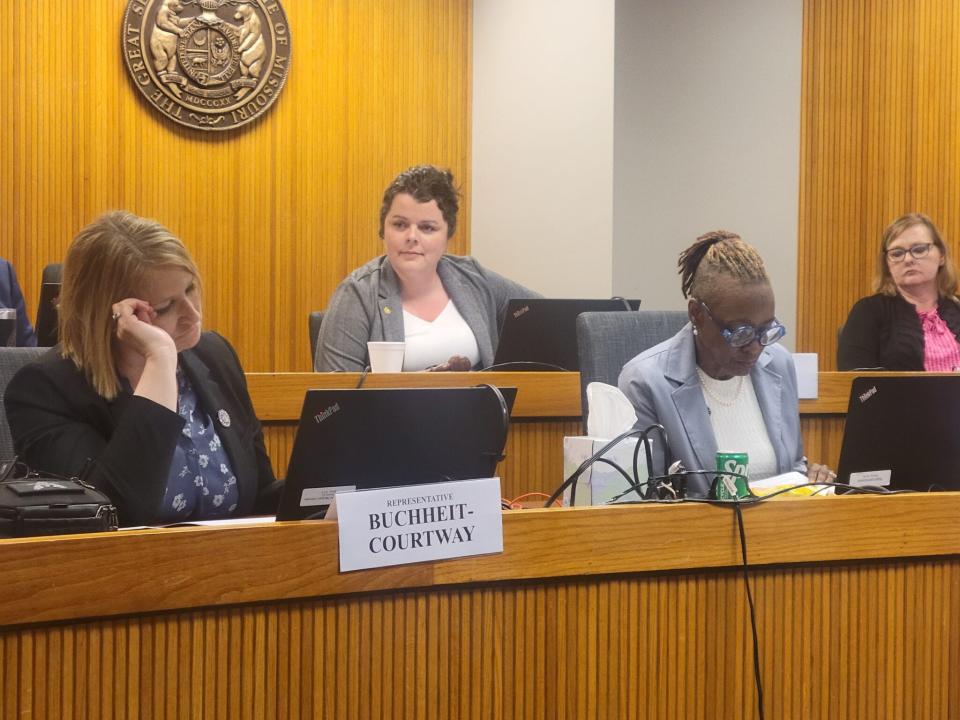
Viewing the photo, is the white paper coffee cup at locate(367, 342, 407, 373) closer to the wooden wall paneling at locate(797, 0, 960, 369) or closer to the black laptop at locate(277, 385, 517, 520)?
the black laptop at locate(277, 385, 517, 520)

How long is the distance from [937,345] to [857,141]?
4.81ft

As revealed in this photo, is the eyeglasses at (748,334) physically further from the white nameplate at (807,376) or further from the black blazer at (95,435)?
the black blazer at (95,435)

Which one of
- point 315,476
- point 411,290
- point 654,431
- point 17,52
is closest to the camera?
point 315,476

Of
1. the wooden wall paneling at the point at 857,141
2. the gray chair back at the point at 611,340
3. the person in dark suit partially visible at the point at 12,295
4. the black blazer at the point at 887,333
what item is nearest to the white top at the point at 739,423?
the gray chair back at the point at 611,340

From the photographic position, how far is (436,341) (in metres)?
3.57

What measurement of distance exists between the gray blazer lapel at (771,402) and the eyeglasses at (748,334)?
0.19m

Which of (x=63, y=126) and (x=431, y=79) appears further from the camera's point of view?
(x=431, y=79)

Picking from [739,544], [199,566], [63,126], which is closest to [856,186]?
[63,126]

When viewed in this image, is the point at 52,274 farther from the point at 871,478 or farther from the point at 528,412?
the point at 871,478

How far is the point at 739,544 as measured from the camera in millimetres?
1492

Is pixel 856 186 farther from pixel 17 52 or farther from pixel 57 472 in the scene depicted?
pixel 57 472

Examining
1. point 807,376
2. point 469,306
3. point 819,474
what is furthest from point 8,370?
point 807,376

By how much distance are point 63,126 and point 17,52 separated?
317mm

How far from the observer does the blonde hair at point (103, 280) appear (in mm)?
1951
